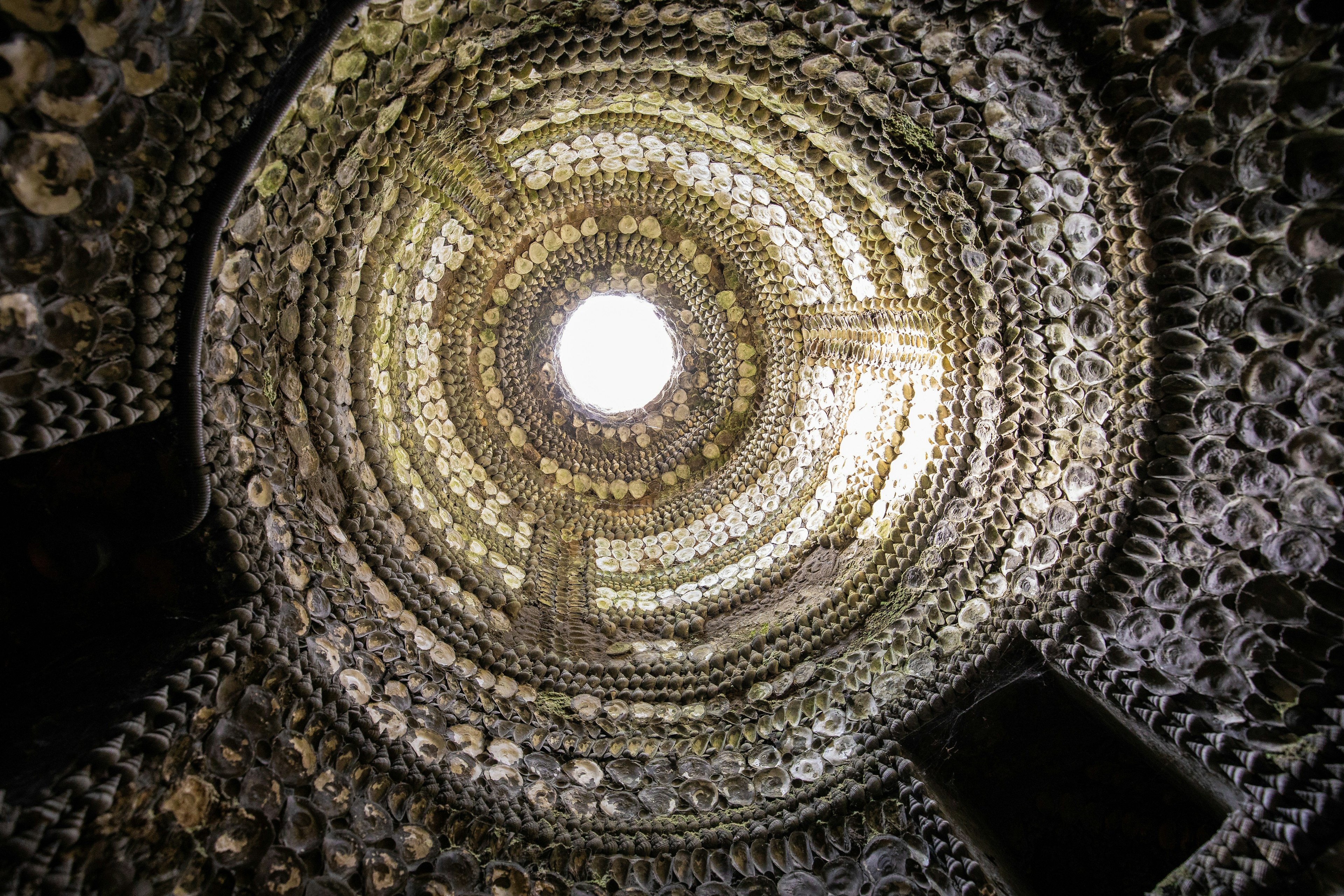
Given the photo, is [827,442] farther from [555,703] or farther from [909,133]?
[555,703]

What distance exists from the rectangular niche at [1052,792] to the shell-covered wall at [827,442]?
0.38 feet

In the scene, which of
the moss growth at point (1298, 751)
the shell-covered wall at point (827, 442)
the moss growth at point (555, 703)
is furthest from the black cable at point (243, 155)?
the moss growth at point (1298, 751)

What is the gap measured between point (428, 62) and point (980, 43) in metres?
2.13

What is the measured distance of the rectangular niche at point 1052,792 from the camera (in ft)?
7.92

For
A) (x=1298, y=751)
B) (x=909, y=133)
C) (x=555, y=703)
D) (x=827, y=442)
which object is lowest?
(x=555, y=703)

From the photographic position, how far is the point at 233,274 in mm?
2391

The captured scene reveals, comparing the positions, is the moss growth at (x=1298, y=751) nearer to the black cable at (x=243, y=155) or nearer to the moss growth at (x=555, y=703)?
the moss growth at (x=555, y=703)

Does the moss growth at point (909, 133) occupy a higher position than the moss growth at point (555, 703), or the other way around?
the moss growth at point (909, 133)

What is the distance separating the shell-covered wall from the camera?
1.90 m

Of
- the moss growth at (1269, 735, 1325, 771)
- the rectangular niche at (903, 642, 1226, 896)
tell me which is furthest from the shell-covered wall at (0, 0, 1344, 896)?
the rectangular niche at (903, 642, 1226, 896)

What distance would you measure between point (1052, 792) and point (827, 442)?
2392mm

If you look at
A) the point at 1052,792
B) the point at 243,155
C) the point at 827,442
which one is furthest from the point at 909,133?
the point at 1052,792

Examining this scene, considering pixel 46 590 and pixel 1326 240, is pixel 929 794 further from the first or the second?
pixel 46 590

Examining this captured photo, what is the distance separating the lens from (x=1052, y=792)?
267cm
